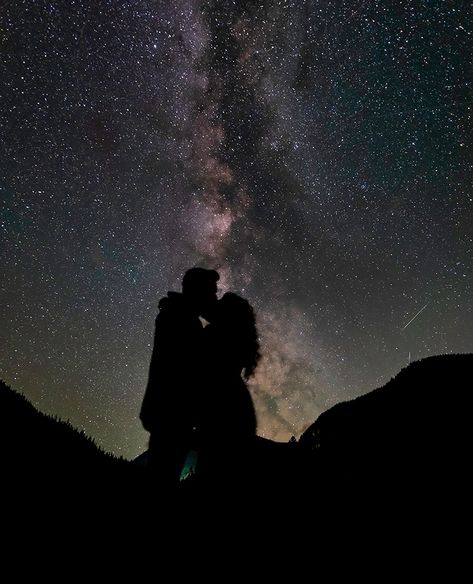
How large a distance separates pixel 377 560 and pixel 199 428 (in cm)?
164

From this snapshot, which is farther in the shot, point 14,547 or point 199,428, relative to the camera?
point 199,428

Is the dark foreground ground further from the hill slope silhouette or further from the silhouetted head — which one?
the silhouetted head

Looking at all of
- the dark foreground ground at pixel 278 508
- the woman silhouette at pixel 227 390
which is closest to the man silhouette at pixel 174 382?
the woman silhouette at pixel 227 390

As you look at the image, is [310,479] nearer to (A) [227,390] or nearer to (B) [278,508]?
(B) [278,508]

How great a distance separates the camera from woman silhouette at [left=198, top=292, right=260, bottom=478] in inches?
113

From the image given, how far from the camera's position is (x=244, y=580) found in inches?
72.3

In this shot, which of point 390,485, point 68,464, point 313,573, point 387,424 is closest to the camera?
point 313,573

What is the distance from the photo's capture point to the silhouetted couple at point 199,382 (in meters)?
2.68

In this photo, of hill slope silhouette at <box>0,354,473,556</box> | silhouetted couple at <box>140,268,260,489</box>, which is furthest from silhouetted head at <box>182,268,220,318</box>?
hill slope silhouette at <box>0,354,473,556</box>

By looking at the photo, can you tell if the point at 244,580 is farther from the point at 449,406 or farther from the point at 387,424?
the point at 449,406

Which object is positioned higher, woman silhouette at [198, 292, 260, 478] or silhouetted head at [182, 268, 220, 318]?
silhouetted head at [182, 268, 220, 318]

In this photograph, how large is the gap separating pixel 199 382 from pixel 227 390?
0.91ft

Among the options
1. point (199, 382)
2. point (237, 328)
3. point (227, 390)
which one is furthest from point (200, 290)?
point (227, 390)

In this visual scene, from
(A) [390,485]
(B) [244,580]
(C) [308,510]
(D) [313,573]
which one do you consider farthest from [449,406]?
(B) [244,580]
